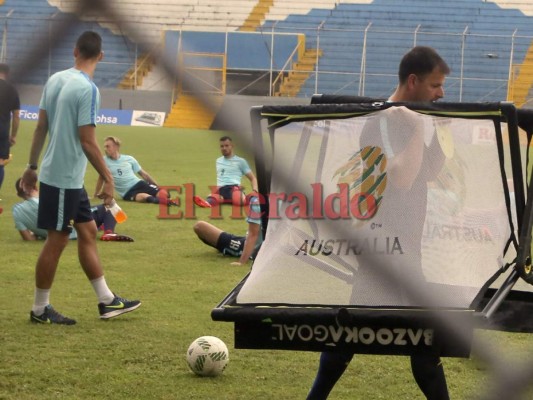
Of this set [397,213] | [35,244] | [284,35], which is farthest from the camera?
[284,35]

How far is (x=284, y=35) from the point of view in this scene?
30812mm

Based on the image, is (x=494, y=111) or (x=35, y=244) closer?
(x=494, y=111)

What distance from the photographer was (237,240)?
383 inches

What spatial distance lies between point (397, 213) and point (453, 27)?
3079cm

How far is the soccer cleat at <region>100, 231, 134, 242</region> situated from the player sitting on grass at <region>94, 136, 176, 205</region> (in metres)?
3.74

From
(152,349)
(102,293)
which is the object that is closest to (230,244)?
(102,293)

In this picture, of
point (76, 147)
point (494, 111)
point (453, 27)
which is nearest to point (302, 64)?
point (453, 27)

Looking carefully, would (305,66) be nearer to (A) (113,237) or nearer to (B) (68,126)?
(A) (113,237)

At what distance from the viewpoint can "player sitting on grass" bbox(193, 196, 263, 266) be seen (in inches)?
364

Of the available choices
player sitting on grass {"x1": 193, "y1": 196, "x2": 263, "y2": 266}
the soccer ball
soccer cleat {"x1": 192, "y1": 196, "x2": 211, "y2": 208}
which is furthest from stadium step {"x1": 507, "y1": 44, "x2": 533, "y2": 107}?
the soccer ball

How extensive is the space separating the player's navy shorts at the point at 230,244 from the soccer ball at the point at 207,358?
4366mm

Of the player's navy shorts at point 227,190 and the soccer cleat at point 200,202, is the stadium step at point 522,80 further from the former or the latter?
the player's navy shorts at point 227,190

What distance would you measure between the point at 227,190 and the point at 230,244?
4.28m

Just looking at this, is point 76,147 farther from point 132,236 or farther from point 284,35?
point 284,35
